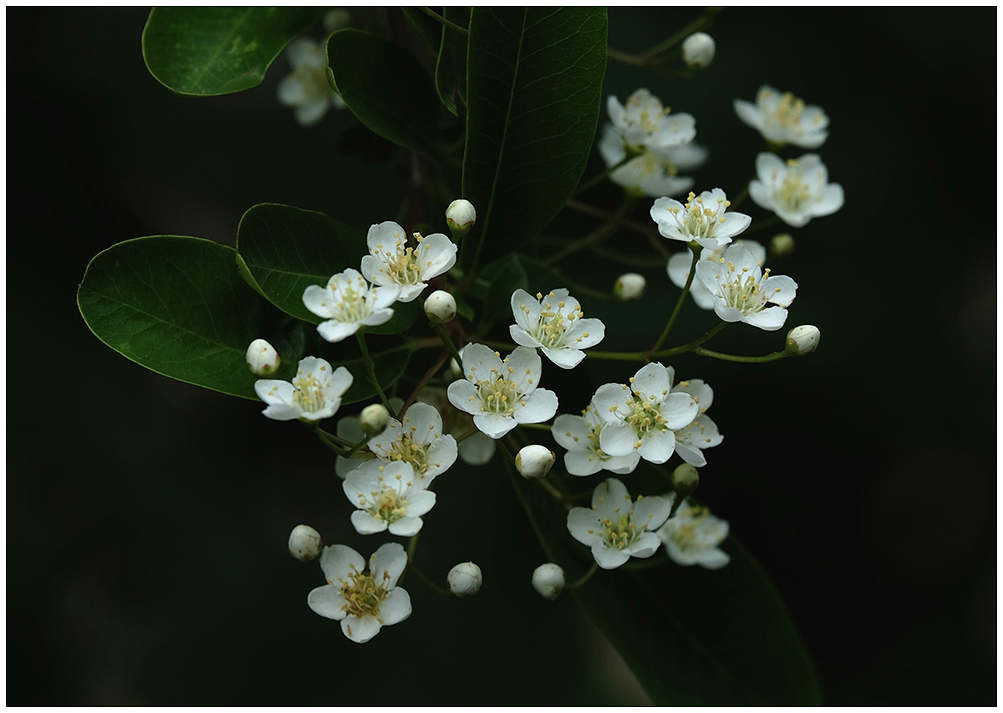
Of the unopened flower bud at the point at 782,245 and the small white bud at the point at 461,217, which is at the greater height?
the small white bud at the point at 461,217

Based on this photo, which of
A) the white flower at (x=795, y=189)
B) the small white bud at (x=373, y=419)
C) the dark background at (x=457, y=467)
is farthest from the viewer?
the dark background at (x=457, y=467)

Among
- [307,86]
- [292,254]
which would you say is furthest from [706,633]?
[307,86]

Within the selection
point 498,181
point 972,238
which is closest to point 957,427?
point 972,238

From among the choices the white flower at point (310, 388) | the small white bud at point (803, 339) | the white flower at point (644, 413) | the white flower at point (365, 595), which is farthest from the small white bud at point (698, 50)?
the white flower at point (365, 595)

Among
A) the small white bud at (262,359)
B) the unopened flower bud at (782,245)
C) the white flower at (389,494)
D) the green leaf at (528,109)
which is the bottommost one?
the white flower at (389,494)

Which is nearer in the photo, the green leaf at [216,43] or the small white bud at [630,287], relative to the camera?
the green leaf at [216,43]

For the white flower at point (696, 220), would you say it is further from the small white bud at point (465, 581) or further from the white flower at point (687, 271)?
the small white bud at point (465, 581)

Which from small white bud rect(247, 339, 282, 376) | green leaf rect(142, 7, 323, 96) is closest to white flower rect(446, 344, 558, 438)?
small white bud rect(247, 339, 282, 376)
